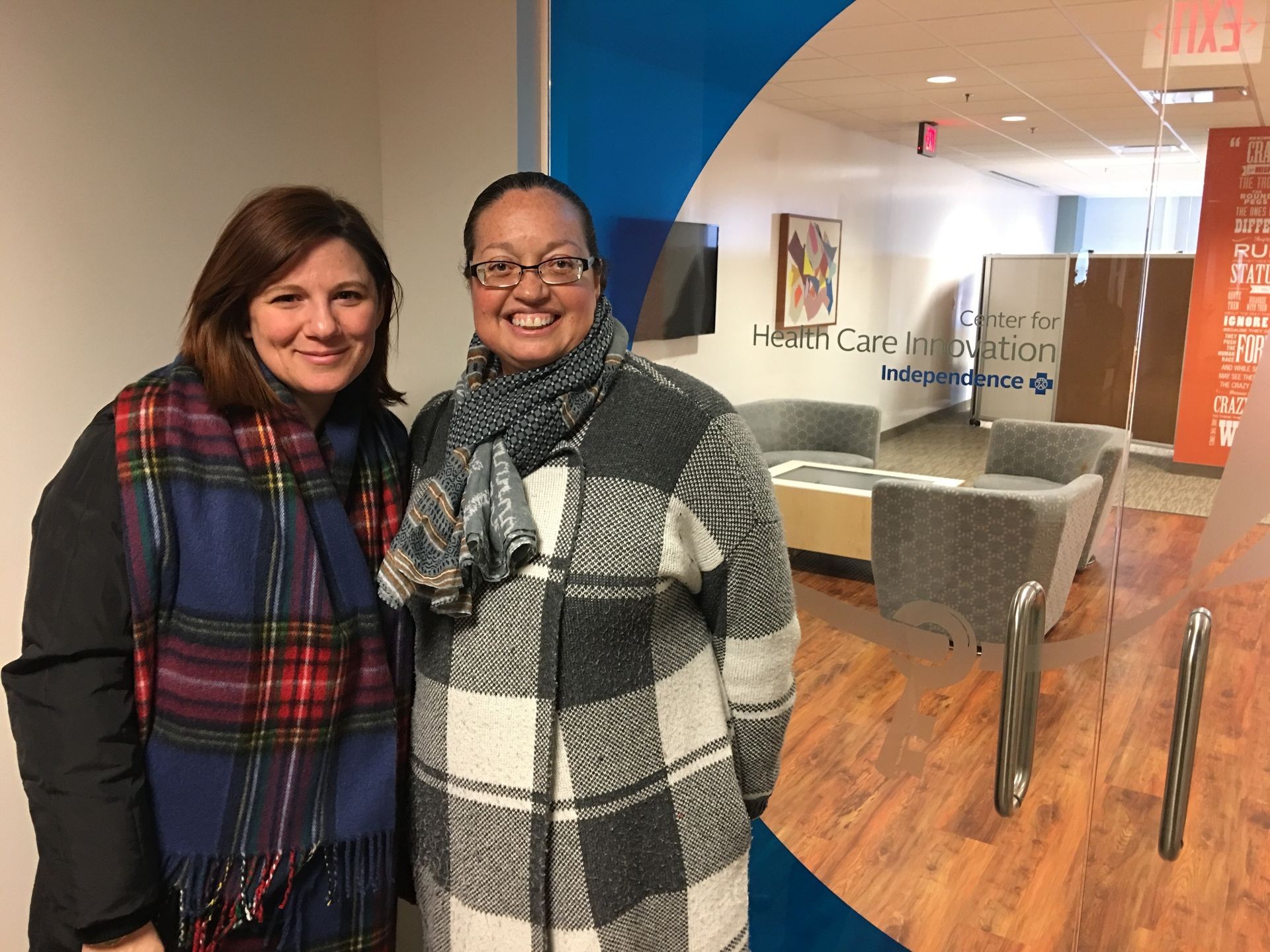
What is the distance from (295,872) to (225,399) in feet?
2.21

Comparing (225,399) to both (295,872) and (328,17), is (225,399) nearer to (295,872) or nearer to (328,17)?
(295,872)

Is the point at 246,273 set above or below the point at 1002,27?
below

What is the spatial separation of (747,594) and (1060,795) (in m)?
0.85

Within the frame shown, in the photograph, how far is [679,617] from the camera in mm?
1354

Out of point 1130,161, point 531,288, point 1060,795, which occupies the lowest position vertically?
point 1060,795

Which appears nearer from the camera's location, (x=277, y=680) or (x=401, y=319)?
(x=277, y=680)

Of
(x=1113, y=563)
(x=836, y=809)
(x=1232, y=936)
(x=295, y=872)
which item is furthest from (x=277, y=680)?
(x=1232, y=936)

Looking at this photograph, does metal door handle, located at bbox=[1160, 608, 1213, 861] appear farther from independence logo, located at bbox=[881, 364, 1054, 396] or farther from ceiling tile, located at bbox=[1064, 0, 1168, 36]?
ceiling tile, located at bbox=[1064, 0, 1168, 36]

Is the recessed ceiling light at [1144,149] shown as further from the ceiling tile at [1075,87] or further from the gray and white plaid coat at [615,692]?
the gray and white plaid coat at [615,692]

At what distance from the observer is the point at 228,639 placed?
50.2 inches

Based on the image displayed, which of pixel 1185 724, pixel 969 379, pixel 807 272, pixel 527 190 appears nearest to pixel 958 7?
pixel 807 272

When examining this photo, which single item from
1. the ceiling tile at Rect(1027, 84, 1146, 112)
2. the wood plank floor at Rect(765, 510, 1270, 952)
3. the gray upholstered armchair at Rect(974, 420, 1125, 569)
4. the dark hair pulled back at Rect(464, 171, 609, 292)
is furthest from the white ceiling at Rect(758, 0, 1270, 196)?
the dark hair pulled back at Rect(464, 171, 609, 292)

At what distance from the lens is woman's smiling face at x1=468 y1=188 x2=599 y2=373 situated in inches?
51.2

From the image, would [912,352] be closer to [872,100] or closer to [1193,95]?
[872,100]
